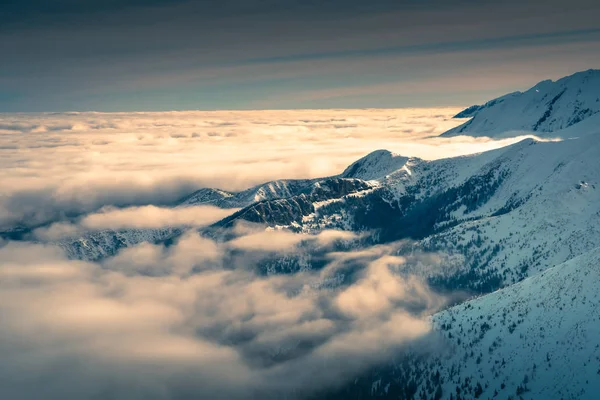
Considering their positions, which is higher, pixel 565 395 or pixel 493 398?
pixel 565 395

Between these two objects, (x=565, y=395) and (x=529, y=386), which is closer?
(x=565, y=395)

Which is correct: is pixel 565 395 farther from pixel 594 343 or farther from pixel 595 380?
pixel 594 343

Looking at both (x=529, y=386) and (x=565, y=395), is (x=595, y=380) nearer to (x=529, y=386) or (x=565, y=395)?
(x=565, y=395)

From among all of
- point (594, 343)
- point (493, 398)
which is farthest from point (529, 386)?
point (594, 343)

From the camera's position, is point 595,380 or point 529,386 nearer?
point 595,380

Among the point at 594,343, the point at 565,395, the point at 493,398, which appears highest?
the point at 594,343

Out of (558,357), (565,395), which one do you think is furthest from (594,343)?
(565,395)

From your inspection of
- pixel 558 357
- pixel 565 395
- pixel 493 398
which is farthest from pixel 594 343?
pixel 493 398

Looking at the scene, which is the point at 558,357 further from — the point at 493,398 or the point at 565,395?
the point at 493,398
